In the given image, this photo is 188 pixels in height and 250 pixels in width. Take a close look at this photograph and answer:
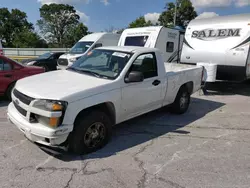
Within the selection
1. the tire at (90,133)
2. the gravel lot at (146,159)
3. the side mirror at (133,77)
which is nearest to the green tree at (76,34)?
the gravel lot at (146,159)

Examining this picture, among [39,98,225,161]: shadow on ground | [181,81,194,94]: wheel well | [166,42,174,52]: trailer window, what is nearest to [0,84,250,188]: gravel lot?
[39,98,225,161]: shadow on ground

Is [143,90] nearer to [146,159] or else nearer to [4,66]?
[146,159]

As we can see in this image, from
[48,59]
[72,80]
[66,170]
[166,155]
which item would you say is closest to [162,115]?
[166,155]

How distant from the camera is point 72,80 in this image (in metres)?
4.17

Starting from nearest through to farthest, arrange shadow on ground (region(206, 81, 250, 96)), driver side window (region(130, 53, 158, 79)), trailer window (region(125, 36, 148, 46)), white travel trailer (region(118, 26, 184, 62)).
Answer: driver side window (region(130, 53, 158, 79))
shadow on ground (region(206, 81, 250, 96))
white travel trailer (region(118, 26, 184, 62))
trailer window (region(125, 36, 148, 46))

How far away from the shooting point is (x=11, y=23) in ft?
193

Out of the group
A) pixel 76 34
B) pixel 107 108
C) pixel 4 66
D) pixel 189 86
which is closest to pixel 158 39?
pixel 189 86

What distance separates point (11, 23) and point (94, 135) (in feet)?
210

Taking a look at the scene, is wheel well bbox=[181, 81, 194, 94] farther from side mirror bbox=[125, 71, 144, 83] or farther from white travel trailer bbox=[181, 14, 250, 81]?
white travel trailer bbox=[181, 14, 250, 81]

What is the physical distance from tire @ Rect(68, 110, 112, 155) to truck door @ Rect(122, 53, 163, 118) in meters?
0.56

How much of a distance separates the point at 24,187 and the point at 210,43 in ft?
27.0

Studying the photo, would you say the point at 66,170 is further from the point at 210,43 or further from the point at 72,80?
the point at 210,43

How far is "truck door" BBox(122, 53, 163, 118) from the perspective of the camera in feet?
14.5

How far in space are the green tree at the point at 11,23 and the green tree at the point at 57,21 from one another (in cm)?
414
